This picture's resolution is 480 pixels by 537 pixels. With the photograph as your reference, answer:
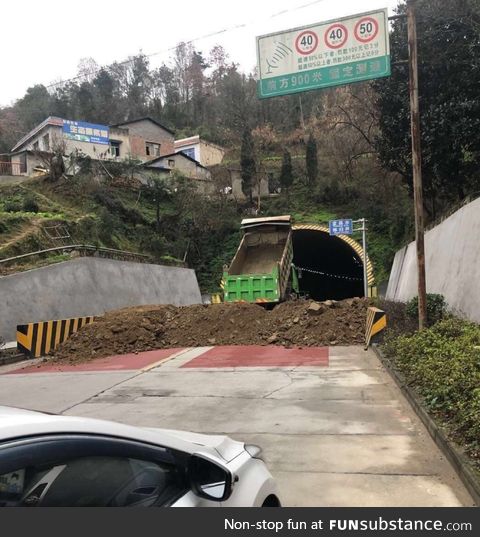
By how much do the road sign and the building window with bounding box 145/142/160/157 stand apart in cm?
4290

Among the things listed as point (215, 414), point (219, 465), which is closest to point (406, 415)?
point (215, 414)

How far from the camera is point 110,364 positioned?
1233 cm

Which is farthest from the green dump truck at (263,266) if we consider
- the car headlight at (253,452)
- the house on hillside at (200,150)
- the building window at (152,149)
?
the house on hillside at (200,150)

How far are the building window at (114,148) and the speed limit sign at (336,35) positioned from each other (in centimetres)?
3952

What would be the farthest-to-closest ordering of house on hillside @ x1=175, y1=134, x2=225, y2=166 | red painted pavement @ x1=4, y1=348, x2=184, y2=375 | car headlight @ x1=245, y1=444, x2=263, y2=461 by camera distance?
house on hillside @ x1=175, y1=134, x2=225, y2=166
red painted pavement @ x1=4, y1=348, x2=184, y2=375
car headlight @ x1=245, y1=444, x2=263, y2=461

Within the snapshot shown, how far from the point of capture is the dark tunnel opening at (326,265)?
36031mm

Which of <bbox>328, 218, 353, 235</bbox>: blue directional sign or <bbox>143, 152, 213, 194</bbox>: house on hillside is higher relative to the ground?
<bbox>143, 152, 213, 194</bbox>: house on hillside

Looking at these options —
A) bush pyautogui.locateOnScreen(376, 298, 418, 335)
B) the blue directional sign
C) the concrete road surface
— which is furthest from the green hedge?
the blue directional sign

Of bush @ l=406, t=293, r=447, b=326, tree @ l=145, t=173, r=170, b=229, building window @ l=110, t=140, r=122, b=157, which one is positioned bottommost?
bush @ l=406, t=293, r=447, b=326

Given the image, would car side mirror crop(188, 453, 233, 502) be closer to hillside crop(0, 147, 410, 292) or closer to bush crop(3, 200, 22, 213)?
hillside crop(0, 147, 410, 292)

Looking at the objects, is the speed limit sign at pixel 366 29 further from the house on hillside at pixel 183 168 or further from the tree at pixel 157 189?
the house on hillside at pixel 183 168

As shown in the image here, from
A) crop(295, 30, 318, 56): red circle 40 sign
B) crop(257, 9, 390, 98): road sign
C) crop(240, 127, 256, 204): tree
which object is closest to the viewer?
crop(257, 9, 390, 98): road sign

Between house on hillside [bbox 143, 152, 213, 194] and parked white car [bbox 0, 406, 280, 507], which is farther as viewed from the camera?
house on hillside [bbox 143, 152, 213, 194]

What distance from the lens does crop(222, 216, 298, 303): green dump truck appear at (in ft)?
70.7
